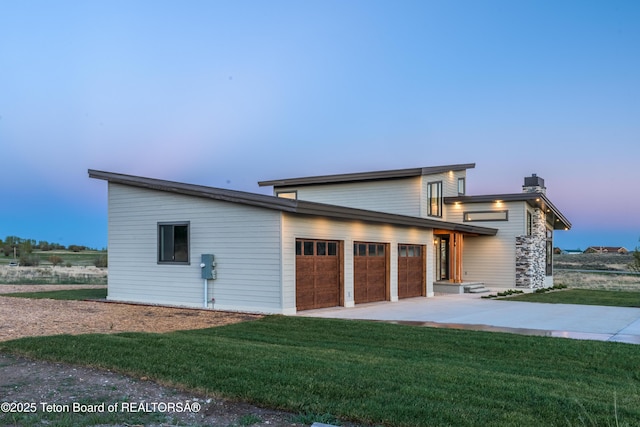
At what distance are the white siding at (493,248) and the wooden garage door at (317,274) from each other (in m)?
12.1

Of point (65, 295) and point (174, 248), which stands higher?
point (174, 248)

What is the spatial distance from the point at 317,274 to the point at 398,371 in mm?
9198

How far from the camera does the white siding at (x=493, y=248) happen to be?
26094 millimetres

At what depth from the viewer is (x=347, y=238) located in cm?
1697

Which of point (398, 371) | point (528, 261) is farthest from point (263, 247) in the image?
point (528, 261)

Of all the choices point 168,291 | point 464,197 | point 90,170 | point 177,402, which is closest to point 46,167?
point 90,170

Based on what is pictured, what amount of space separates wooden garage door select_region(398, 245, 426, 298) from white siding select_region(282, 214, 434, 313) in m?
0.28

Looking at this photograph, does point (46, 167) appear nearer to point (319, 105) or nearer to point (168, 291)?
point (319, 105)

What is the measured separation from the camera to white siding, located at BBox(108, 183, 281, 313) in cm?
1445

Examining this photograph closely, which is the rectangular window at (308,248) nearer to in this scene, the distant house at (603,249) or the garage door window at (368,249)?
the garage door window at (368,249)

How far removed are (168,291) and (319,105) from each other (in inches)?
541

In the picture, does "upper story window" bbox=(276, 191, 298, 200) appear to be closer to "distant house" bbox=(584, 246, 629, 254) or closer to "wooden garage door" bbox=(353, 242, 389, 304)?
"wooden garage door" bbox=(353, 242, 389, 304)

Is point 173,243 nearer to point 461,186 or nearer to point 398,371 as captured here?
point 398,371

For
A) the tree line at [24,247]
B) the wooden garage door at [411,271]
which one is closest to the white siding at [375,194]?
the wooden garage door at [411,271]
